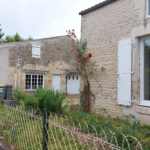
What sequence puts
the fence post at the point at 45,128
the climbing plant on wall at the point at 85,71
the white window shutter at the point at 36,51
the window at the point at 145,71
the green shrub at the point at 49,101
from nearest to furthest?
1. the fence post at the point at 45,128
2. the window at the point at 145,71
3. the green shrub at the point at 49,101
4. the climbing plant on wall at the point at 85,71
5. the white window shutter at the point at 36,51

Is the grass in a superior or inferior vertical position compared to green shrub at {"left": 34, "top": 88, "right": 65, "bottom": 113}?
inferior

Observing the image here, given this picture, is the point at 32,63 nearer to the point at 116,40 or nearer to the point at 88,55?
the point at 88,55

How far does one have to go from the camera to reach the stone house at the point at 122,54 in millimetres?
4852

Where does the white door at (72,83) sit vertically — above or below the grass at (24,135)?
above

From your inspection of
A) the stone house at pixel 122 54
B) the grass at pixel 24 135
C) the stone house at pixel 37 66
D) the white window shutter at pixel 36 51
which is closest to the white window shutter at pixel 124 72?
the stone house at pixel 122 54

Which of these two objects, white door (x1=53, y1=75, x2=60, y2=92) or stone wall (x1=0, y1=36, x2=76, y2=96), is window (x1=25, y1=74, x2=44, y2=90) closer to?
stone wall (x1=0, y1=36, x2=76, y2=96)

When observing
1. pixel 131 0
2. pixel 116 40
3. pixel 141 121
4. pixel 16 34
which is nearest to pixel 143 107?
pixel 141 121

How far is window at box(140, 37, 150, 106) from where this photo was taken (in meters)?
4.81

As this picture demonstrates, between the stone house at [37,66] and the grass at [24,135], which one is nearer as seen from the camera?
the grass at [24,135]

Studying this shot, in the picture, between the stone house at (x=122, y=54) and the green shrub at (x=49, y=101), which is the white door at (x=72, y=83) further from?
the green shrub at (x=49, y=101)

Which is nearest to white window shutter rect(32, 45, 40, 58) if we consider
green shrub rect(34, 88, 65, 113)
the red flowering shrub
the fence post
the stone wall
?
the stone wall

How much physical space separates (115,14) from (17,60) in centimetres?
817

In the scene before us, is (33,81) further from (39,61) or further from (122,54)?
(122,54)

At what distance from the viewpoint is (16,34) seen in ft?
89.7
